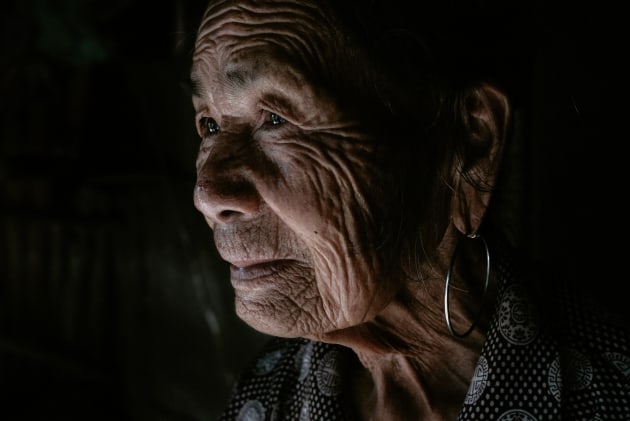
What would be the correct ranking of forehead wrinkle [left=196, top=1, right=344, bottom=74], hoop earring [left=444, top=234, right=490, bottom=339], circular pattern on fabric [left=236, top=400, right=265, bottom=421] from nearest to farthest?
forehead wrinkle [left=196, top=1, right=344, bottom=74], hoop earring [left=444, top=234, right=490, bottom=339], circular pattern on fabric [left=236, top=400, right=265, bottom=421]

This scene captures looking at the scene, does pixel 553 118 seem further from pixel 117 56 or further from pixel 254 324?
pixel 117 56

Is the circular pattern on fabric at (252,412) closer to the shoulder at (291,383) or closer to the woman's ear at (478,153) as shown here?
the shoulder at (291,383)

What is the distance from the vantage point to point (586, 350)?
1.03m

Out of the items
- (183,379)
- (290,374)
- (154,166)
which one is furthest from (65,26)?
(290,374)

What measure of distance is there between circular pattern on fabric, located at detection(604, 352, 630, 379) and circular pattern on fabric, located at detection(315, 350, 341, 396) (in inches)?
21.8

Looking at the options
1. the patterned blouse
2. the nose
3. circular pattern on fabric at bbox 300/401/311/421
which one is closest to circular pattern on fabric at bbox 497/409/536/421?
the patterned blouse

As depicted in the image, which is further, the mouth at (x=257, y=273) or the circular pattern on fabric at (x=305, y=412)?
the circular pattern on fabric at (x=305, y=412)

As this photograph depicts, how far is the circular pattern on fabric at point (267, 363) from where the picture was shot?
1.43 meters

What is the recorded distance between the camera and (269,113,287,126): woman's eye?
959mm

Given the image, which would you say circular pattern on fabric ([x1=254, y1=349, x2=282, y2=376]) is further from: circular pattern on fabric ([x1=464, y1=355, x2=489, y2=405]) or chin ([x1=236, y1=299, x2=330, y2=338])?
circular pattern on fabric ([x1=464, y1=355, x2=489, y2=405])

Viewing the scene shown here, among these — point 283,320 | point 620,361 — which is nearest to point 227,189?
point 283,320

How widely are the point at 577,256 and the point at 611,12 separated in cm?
66

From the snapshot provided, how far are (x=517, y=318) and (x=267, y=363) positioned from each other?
0.70 metres

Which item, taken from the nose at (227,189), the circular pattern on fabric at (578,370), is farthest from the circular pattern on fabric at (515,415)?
the nose at (227,189)
